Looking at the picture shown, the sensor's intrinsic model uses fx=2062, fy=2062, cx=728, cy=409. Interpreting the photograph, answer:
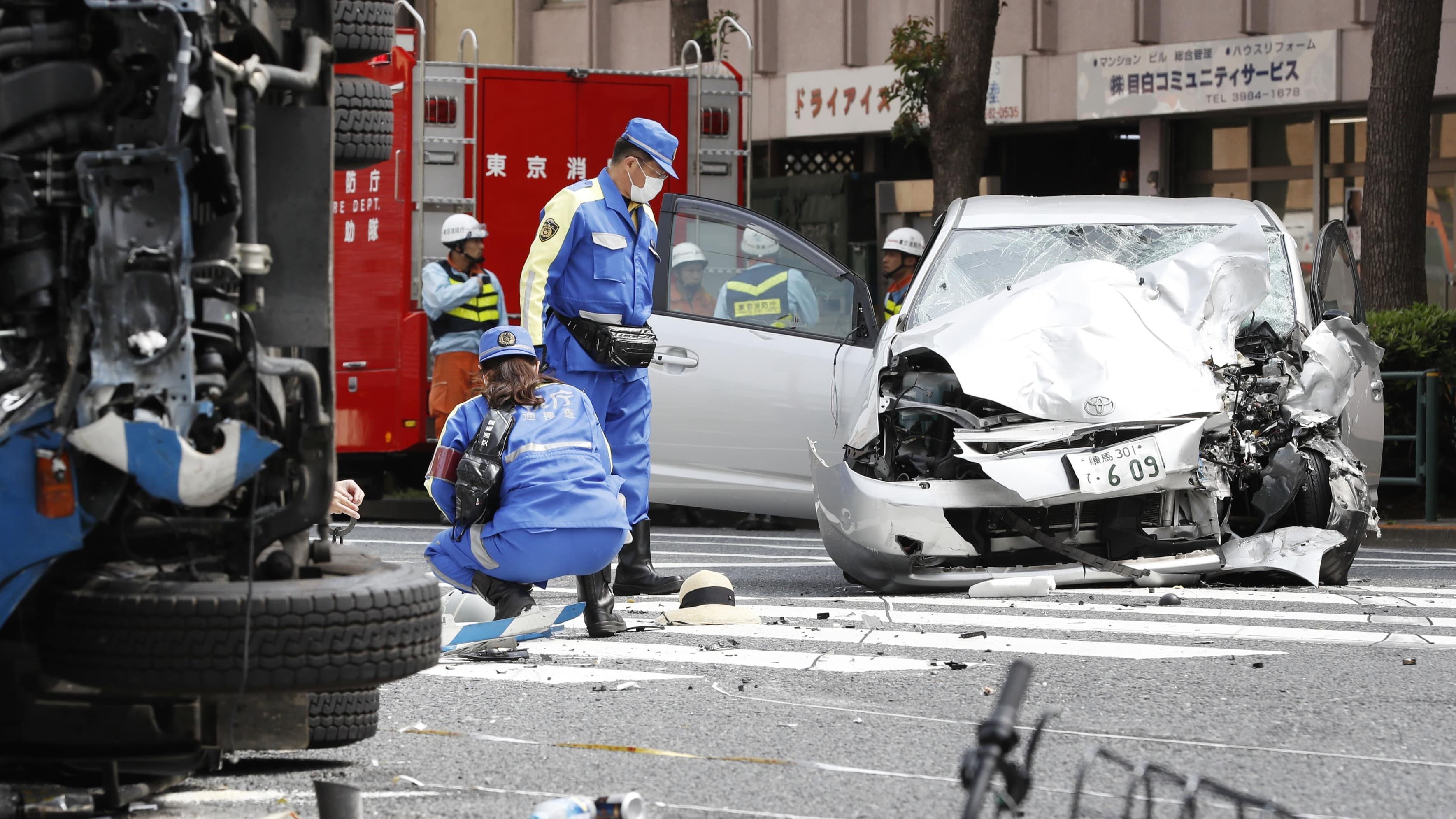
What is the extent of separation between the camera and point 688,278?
10977 millimetres

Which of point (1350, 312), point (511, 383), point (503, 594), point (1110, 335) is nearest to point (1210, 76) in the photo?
point (1350, 312)

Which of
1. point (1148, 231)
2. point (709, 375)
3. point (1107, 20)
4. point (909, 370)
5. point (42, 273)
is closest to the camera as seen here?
point (42, 273)

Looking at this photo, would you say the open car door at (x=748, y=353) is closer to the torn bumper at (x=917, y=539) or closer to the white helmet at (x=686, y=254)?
the white helmet at (x=686, y=254)

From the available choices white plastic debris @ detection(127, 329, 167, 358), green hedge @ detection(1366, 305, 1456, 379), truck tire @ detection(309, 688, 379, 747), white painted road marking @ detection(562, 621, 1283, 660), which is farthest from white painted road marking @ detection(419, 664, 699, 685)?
green hedge @ detection(1366, 305, 1456, 379)

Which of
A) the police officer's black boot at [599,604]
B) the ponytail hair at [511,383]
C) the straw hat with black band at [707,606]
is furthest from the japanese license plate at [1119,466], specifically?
the ponytail hair at [511,383]

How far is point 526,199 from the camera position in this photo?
14375 millimetres

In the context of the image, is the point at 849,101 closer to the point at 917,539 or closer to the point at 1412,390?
the point at 1412,390

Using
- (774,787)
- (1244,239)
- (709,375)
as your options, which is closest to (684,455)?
(709,375)

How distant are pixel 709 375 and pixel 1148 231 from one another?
2.50m

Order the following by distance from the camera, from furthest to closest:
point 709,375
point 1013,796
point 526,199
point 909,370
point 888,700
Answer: point 526,199 → point 709,375 → point 909,370 → point 888,700 → point 1013,796

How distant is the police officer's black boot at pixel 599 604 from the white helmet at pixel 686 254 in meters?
3.47

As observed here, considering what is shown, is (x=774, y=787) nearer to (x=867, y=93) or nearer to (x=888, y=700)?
(x=888, y=700)

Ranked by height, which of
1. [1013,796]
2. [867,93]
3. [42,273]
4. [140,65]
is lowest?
[1013,796]

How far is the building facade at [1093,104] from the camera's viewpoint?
21.6m
